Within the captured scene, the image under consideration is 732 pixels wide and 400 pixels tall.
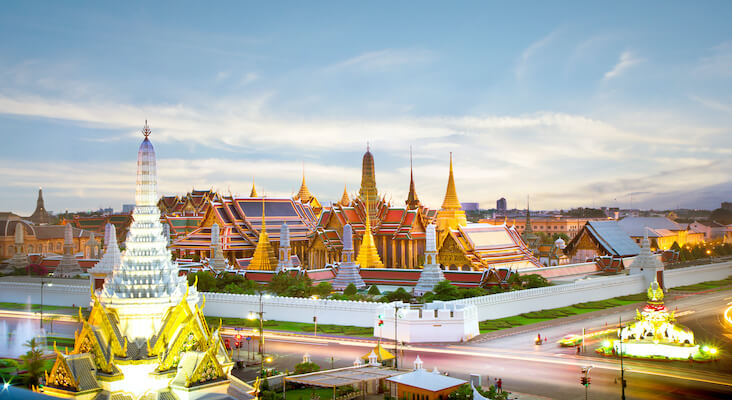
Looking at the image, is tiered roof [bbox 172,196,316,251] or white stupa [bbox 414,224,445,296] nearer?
white stupa [bbox 414,224,445,296]

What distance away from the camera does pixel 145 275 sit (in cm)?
1816

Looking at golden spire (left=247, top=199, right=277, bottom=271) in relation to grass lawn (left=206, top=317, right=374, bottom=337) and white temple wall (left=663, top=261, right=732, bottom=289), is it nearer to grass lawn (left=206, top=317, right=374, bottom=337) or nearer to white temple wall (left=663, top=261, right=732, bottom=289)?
grass lawn (left=206, top=317, right=374, bottom=337)

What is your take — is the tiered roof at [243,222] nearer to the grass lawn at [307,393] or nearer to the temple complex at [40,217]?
the temple complex at [40,217]

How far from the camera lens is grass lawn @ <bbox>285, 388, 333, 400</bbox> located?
1969 centimetres

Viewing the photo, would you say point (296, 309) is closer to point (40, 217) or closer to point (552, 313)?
point (552, 313)

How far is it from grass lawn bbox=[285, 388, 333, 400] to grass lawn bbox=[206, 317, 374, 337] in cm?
975

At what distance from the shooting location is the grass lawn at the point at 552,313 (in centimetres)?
3236

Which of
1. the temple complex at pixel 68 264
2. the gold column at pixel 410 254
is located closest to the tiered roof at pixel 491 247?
the gold column at pixel 410 254

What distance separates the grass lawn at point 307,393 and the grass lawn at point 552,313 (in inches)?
480

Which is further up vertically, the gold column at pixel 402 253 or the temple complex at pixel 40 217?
the temple complex at pixel 40 217

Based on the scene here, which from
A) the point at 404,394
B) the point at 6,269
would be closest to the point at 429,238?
the point at 404,394

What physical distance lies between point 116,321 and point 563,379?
1363 centimetres

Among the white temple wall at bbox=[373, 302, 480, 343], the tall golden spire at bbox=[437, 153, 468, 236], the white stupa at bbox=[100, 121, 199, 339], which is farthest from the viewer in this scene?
the tall golden spire at bbox=[437, 153, 468, 236]

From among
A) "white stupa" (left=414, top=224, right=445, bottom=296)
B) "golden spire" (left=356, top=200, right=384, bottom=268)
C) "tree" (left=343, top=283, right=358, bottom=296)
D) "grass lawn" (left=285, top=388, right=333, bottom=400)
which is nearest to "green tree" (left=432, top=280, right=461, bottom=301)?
"white stupa" (left=414, top=224, right=445, bottom=296)
